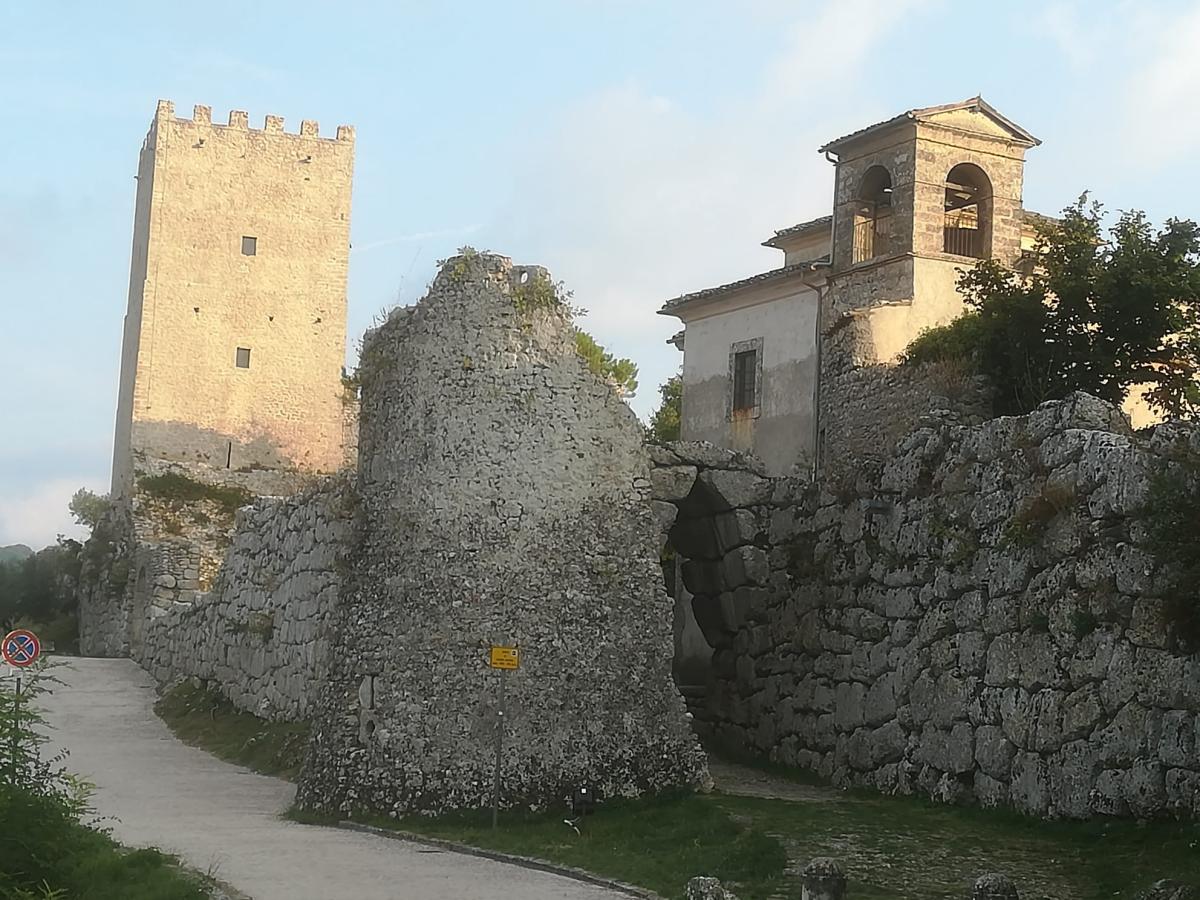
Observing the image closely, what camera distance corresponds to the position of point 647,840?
504 inches

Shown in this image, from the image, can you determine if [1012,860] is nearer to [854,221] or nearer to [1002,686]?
[1002,686]

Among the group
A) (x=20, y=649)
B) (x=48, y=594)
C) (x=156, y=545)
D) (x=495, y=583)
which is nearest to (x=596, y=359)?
(x=495, y=583)

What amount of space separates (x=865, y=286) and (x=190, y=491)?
2056 cm

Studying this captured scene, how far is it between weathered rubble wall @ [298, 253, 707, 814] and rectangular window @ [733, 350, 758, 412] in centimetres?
1262

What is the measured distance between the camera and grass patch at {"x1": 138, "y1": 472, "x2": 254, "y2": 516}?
39688 mm

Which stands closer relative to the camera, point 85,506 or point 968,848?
point 968,848

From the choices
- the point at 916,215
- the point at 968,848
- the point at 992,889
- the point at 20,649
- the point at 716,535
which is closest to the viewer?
the point at 992,889

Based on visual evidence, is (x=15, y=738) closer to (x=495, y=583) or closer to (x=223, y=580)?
(x=495, y=583)

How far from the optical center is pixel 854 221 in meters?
27.3

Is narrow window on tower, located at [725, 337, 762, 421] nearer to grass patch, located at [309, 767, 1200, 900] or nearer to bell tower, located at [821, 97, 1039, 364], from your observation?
bell tower, located at [821, 97, 1039, 364]

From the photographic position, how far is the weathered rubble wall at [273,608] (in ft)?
69.3

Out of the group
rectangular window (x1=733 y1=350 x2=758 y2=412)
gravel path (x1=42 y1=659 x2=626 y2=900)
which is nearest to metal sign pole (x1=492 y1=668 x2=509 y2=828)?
gravel path (x1=42 y1=659 x2=626 y2=900)

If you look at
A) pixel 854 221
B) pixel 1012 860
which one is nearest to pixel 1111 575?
pixel 1012 860

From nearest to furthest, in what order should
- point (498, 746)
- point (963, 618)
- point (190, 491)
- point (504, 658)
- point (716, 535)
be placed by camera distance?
point (498, 746), point (504, 658), point (963, 618), point (716, 535), point (190, 491)
